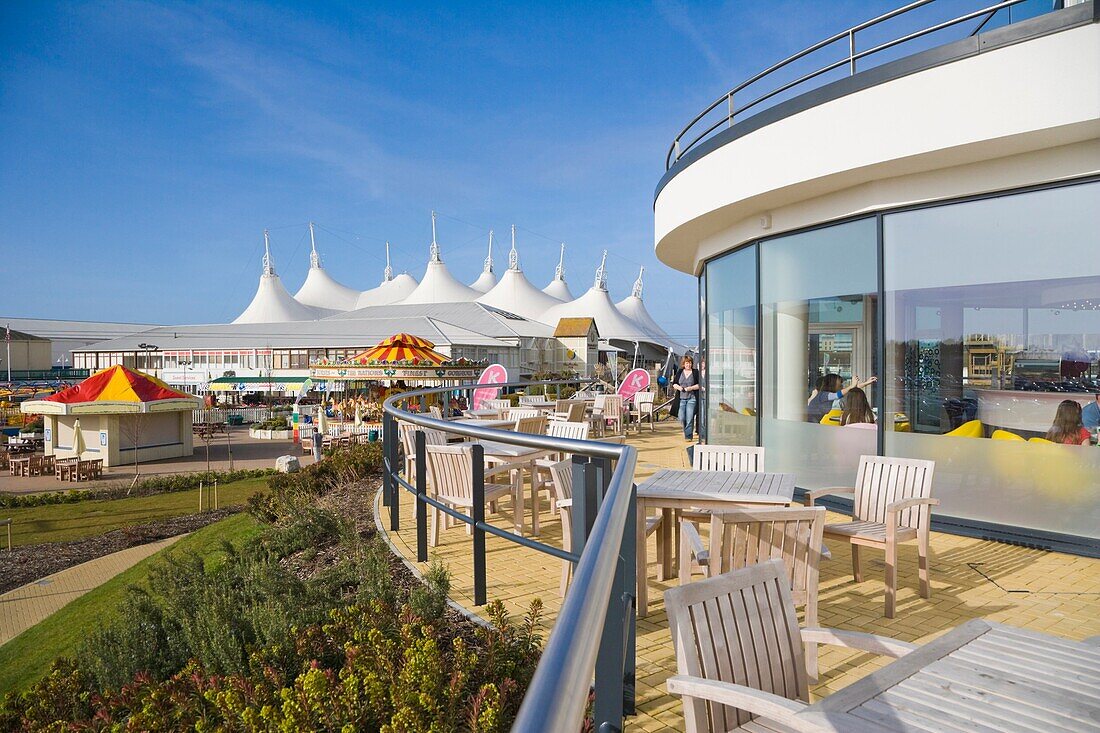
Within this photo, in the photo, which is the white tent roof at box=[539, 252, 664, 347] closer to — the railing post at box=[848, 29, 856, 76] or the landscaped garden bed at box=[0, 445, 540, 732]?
the railing post at box=[848, 29, 856, 76]

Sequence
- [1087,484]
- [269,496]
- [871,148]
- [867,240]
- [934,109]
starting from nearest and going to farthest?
1. [1087,484]
2. [934,109]
3. [871,148]
4. [867,240]
5. [269,496]

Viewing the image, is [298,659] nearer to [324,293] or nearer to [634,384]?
[634,384]

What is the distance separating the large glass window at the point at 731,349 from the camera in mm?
8398

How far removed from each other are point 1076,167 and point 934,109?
115cm

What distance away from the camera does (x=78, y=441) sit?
77.9 feet

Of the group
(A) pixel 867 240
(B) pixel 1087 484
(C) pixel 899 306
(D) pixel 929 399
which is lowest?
(B) pixel 1087 484

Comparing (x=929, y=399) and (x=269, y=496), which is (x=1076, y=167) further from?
(x=269, y=496)

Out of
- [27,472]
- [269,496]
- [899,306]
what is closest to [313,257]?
[27,472]

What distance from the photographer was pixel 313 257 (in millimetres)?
83812

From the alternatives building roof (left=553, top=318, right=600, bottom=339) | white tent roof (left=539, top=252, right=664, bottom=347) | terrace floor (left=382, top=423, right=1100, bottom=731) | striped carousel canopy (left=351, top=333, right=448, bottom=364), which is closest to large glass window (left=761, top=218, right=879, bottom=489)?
terrace floor (left=382, top=423, right=1100, bottom=731)

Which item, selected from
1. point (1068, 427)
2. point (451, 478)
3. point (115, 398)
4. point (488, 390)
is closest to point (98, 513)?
point (115, 398)

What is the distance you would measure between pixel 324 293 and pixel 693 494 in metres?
80.3

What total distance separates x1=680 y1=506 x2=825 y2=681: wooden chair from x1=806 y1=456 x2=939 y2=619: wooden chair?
0.92 metres

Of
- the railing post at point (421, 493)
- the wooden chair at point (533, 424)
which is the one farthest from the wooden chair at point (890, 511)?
the wooden chair at point (533, 424)
